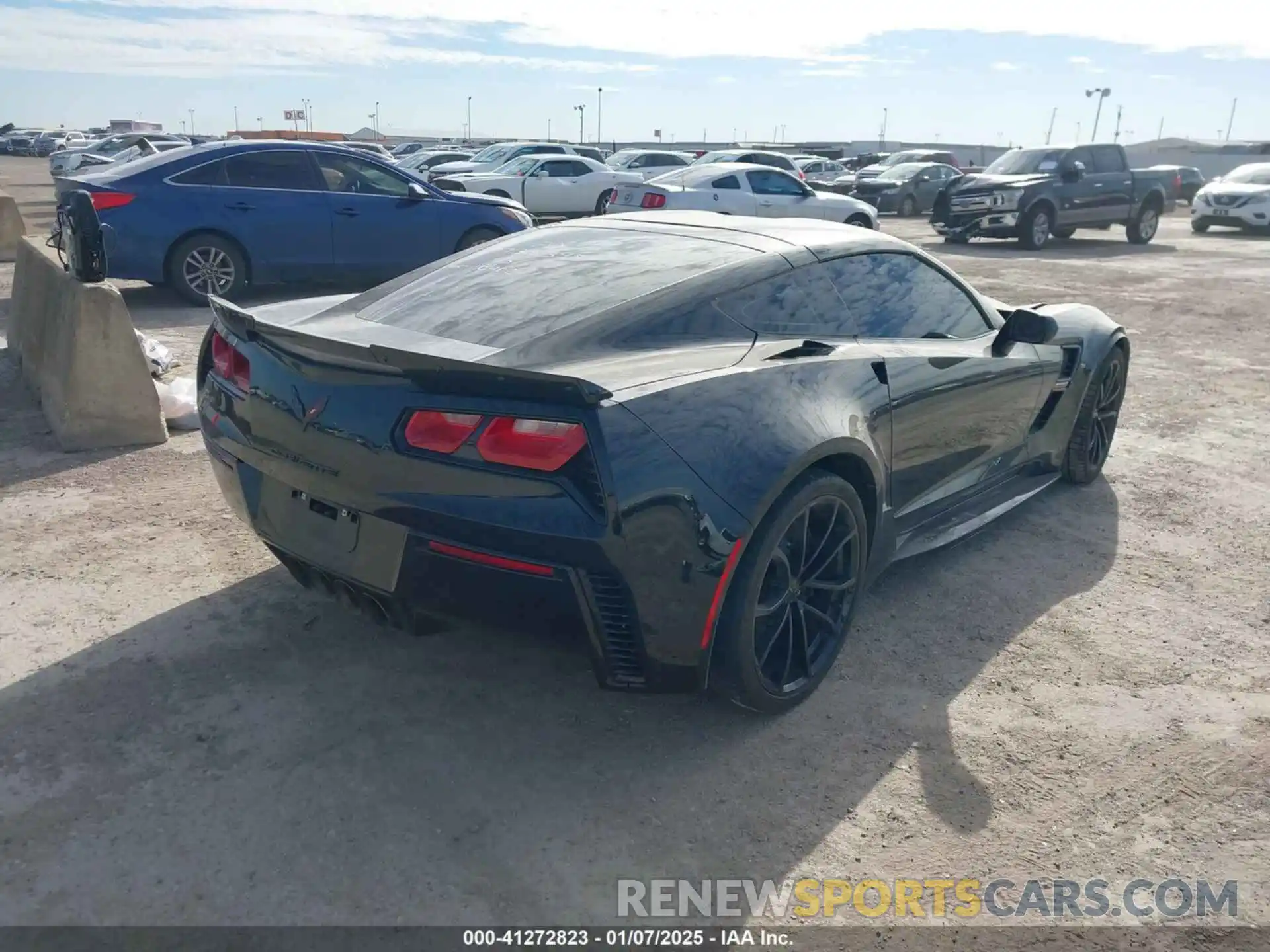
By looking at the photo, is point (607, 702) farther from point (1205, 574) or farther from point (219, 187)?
point (219, 187)

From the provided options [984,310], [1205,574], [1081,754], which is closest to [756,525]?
[1081,754]

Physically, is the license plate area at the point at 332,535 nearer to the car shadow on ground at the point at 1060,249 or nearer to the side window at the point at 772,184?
the side window at the point at 772,184

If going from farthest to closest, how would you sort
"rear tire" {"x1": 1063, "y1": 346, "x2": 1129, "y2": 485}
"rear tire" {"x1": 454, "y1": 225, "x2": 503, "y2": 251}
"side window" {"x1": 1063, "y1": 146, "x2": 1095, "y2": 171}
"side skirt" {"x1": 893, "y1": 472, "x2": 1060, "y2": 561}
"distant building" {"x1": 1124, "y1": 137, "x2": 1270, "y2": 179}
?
1. "distant building" {"x1": 1124, "y1": 137, "x2": 1270, "y2": 179}
2. "side window" {"x1": 1063, "y1": 146, "x2": 1095, "y2": 171}
3. "rear tire" {"x1": 454, "y1": 225, "x2": 503, "y2": 251}
4. "rear tire" {"x1": 1063, "y1": 346, "x2": 1129, "y2": 485}
5. "side skirt" {"x1": 893, "y1": 472, "x2": 1060, "y2": 561}

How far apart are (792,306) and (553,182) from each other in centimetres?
1817

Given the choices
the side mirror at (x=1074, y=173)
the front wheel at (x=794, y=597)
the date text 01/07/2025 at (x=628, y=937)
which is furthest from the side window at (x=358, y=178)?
the side mirror at (x=1074, y=173)

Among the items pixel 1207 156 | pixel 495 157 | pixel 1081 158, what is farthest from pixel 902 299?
pixel 1207 156

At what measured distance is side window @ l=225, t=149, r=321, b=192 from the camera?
9938 millimetres

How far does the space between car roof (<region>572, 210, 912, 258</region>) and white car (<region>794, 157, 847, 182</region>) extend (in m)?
29.2

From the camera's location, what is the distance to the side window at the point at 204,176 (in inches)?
379

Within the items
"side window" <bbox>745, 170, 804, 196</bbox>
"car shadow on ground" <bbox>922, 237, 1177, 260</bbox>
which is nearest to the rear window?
"side window" <bbox>745, 170, 804, 196</bbox>

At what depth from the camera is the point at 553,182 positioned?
20.8m

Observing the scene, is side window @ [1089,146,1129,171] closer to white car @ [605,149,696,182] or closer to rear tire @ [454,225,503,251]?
white car @ [605,149,696,182]

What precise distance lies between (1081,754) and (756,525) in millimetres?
1282

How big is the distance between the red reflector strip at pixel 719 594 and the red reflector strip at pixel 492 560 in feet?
1.56
